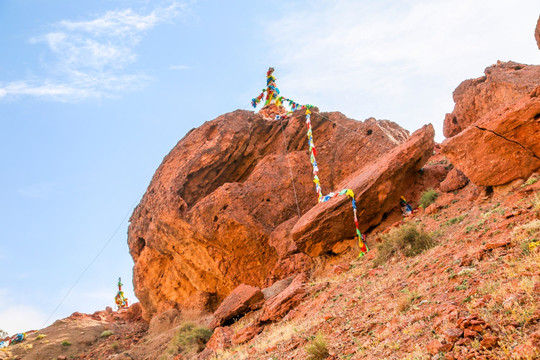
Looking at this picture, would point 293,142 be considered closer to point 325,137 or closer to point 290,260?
point 325,137

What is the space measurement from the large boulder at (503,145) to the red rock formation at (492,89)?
2.52 meters

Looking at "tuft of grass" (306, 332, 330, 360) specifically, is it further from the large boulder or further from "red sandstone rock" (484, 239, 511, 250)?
the large boulder

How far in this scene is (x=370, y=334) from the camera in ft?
23.4

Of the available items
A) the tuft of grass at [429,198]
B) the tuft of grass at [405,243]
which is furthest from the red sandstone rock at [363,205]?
the tuft of grass at [405,243]

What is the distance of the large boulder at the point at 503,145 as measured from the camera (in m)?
11.9

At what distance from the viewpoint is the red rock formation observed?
51.4 feet

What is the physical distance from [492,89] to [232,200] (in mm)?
11786

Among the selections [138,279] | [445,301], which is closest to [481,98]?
[445,301]

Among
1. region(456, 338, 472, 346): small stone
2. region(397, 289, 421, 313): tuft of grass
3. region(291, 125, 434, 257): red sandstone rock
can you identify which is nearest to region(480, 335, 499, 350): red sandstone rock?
region(456, 338, 472, 346): small stone

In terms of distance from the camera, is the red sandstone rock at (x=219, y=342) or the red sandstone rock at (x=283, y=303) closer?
the red sandstone rock at (x=283, y=303)

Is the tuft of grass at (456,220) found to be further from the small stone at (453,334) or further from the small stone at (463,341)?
the small stone at (463,341)

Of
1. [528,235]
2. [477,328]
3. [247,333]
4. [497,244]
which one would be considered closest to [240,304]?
[247,333]

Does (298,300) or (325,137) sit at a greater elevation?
(325,137)

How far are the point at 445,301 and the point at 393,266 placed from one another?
4.72 m
